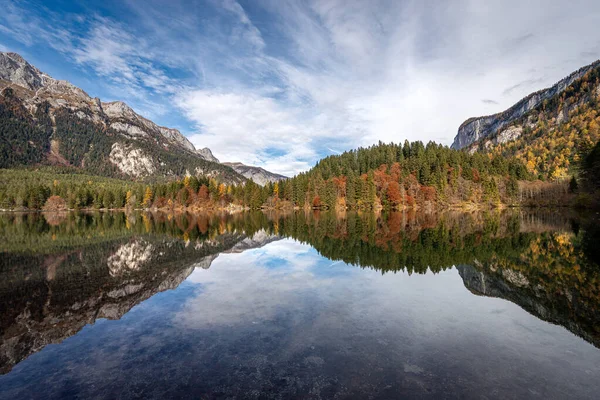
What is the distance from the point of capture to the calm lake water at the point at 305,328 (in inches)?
277

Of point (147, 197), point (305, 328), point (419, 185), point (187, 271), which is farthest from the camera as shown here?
point (147, 197)

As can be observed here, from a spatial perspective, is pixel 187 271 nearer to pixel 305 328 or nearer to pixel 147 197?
pixel 305 328

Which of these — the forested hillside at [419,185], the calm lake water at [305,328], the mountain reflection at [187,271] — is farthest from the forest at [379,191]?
the calm lake water at [305,328]

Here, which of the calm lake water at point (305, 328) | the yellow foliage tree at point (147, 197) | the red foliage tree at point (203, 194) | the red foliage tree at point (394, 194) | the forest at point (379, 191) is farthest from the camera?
the yellow foliage tree at point (147, 197)

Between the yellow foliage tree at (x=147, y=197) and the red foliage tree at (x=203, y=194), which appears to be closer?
the red foliage tree at (x=203, y=194)

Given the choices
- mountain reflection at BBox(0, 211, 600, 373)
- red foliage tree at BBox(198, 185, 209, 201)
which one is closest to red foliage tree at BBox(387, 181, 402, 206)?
red foliage tree at BBox(198, 185, 209, 201)

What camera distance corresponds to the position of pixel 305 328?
1052 centimetres

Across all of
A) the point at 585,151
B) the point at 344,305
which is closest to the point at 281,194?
the point at 585,151

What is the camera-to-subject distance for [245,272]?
20.0 meters

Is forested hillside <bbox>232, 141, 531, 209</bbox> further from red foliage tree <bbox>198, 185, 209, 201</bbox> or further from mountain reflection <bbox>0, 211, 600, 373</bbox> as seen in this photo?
mountain reflection <bbox>0, 211, 600, 373</bbox>

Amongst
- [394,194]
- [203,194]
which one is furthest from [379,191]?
[203,194]

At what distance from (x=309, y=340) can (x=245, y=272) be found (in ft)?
36.8

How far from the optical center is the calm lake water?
7047 millimetres

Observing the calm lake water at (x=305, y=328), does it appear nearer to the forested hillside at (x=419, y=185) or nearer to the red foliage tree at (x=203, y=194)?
the forested hillside at (x=419, y=185)
